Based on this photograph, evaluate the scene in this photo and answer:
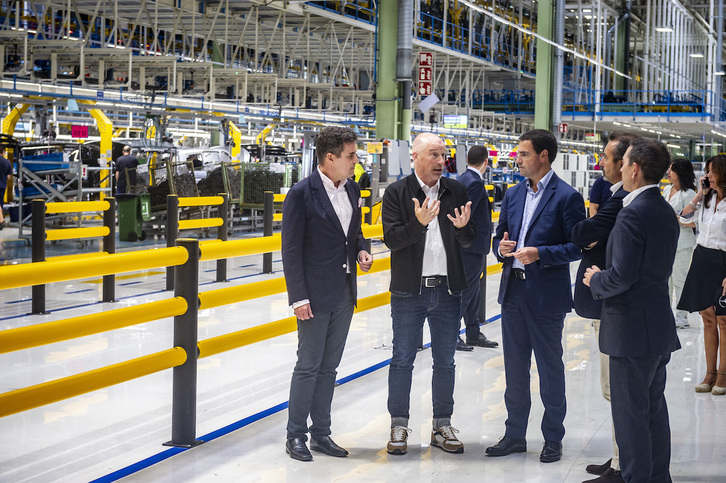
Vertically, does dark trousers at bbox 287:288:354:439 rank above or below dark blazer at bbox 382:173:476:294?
below

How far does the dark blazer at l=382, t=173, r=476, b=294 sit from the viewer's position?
455 centimetres

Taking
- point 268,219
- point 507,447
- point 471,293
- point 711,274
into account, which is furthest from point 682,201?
point 268,219

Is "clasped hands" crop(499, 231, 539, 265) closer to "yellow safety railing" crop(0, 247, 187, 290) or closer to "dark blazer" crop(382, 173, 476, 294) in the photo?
"dark blazer" crop(382, 173, 476, 294)

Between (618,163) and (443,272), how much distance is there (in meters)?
1.12

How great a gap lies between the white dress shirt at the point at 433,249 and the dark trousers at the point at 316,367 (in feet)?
1.54

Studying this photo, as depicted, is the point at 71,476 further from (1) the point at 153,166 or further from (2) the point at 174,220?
(1) the point at 153,166

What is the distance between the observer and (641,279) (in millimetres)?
3715

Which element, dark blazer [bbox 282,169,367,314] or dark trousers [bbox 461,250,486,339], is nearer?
dark blazer [bbox 282,169,367,314]

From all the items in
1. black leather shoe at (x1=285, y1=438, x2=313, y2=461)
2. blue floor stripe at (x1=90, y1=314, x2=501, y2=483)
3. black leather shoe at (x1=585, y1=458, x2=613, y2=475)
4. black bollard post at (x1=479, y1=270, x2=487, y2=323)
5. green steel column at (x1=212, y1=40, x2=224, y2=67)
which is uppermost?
green steel column at (x1=212, y1=40, x2=224, y2=67)

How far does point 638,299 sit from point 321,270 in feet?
5.39

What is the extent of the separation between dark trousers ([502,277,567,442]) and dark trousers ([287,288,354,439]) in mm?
947

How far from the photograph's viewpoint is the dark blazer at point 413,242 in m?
4.55

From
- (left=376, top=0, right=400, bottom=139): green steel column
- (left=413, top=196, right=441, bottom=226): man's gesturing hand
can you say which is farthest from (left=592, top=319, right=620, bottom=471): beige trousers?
(left=376, top=0, right=400, bottom=139): green steel column

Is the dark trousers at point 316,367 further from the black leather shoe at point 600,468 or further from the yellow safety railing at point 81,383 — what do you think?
the black leather shoe at point 600,468
